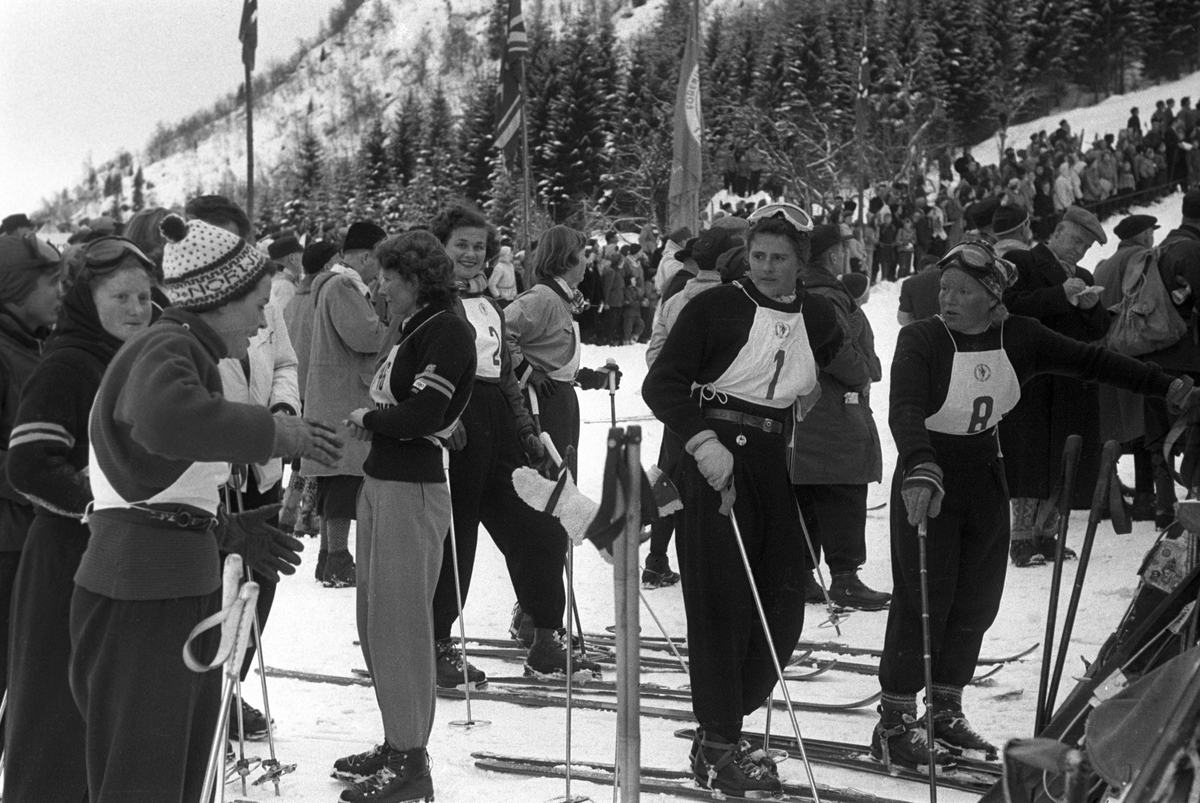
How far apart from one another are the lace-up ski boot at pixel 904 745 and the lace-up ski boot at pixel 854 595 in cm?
256

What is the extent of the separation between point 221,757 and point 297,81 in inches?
6963

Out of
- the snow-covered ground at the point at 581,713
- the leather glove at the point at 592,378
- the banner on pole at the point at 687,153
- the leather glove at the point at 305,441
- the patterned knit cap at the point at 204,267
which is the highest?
the banner on pole at the point at 687,153

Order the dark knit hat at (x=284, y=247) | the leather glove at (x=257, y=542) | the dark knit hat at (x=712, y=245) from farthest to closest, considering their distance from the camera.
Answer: the dark knit hat at (x=284, y=247) < the dark knit hat at (x=712, y=245) < the leather glove at (x=257, y=542)

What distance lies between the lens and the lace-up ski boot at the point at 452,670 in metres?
6.06

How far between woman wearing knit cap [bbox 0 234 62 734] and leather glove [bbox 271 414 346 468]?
140 cm

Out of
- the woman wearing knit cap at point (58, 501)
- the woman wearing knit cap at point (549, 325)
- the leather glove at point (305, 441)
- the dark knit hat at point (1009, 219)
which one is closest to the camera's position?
the leather glove at point (305, 441)

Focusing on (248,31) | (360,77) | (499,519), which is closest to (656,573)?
(499,519)

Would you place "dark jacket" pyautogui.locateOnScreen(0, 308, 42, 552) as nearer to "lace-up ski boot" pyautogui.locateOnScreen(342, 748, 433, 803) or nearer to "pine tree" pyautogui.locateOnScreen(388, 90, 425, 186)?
"lace-up ski boot" pyautogui.locateOnScreen(342, 748, 433, 803)

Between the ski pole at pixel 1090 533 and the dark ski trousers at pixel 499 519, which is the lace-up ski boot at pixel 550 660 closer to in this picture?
the dark ski trousers at pixel 499 519

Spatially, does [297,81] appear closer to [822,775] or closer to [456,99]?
[456,99]

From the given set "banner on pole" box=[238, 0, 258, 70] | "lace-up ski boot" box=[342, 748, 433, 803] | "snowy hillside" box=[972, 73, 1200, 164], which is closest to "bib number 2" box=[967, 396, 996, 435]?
"lace-up ski boot" box=[342, 748, 433, 803]

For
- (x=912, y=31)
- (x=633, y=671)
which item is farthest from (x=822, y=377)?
(x=912, y=31)

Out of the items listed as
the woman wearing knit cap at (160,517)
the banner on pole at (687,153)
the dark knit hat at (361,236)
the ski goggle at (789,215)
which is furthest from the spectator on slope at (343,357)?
the banner on pole at (687,153)

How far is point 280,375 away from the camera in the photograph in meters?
5.50
